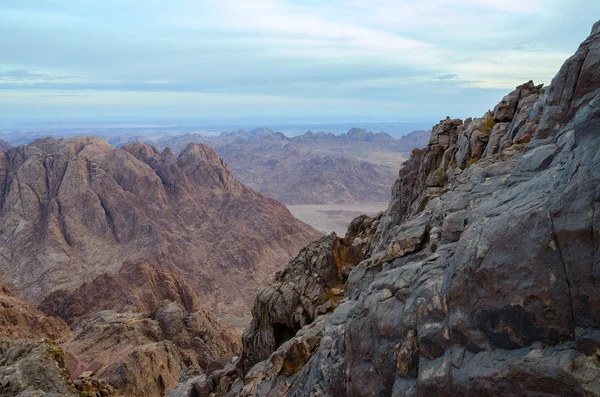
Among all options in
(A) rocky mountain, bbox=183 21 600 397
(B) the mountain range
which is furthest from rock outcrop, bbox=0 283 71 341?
(A) rocky mountain, bbox=183 21 600 397

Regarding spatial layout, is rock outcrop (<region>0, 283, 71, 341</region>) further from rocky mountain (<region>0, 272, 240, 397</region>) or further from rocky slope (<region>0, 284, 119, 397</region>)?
Answer: rocky slope (<region>0, 284, 119, 397</region>)

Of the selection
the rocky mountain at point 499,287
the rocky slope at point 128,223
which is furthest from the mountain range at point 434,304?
the rocky slope at point 128,223

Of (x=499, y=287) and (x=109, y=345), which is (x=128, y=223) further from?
(x=499, y=287)

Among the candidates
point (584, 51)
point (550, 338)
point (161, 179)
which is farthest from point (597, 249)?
point (161, 179)

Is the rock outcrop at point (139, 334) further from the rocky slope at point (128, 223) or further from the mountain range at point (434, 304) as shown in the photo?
the rocky slope at point (128, 223)

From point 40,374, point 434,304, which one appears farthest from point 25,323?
point 434,304

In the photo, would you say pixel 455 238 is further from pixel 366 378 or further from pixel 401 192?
pixel 401 192
